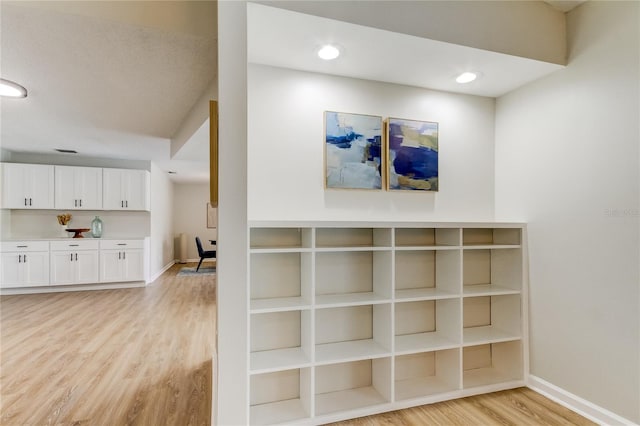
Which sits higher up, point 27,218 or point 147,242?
point 27,218

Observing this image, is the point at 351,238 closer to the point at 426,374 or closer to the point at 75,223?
the point at 426,374

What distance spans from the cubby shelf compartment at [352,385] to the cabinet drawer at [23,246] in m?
5.52

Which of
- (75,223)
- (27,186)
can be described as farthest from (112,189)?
(27,186)

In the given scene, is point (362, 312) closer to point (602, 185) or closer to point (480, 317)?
point (480, 317)

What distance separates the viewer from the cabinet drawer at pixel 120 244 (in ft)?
18.6

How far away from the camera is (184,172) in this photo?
7.50 meters

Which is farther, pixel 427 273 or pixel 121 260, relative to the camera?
pixel 121 260

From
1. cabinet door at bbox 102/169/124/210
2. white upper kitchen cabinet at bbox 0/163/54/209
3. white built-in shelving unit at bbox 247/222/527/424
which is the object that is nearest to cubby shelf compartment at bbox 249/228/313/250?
white built-in shelving unit at bbox 247/222/527/424

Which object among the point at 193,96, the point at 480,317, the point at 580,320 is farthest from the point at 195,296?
the point at 580,320

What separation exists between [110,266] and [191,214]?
3.99 meters

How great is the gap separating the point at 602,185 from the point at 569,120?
483mm

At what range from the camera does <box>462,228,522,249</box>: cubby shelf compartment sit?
2482 millimetres

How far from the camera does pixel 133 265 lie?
19.2ft

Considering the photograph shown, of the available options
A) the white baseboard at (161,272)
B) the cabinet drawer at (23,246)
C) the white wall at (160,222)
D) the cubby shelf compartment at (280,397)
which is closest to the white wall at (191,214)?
the white wall at (160,222)
